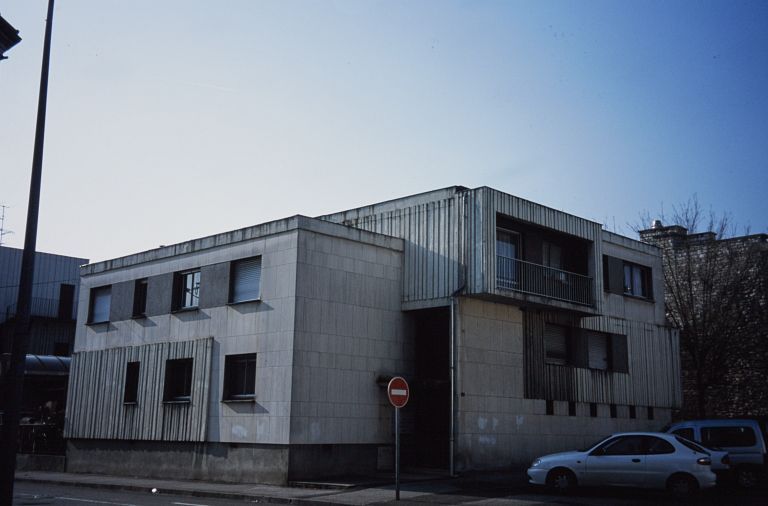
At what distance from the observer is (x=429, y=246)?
2302 cm

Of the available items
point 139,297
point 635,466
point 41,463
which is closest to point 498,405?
point 635,466

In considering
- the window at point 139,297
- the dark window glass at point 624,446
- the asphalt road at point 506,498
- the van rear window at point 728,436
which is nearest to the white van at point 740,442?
the van rear window at point 728,436

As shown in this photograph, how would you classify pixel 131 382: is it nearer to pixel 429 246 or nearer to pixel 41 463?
pixel 41 463

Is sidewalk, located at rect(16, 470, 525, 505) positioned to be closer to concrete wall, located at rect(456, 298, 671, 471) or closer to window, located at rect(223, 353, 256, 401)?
concrete wall, located at rect(456, 298, 671, 471)

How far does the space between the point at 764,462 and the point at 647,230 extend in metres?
22.9

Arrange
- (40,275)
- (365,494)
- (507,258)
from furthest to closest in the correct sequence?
1. (40,275)
2. (507,258)
3. (365,494)

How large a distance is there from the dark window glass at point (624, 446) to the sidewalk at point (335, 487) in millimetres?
3021

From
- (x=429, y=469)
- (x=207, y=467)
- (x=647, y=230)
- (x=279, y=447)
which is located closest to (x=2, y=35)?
(x=279, y=447)

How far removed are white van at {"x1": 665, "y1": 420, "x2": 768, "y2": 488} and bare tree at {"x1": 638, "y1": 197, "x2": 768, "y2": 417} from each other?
15845 millimetres

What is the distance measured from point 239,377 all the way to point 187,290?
4.01 m

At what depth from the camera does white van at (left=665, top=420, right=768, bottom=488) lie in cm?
1802

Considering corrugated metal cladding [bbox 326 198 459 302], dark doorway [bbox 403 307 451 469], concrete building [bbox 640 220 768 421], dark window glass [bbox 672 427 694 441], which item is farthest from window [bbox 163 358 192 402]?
concrete building [bbox 640 220 768 421]

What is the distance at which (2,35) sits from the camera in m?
11.5

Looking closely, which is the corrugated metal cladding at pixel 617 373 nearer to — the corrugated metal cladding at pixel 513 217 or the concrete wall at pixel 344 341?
the corrugated metal cladding at pixel 513 217
